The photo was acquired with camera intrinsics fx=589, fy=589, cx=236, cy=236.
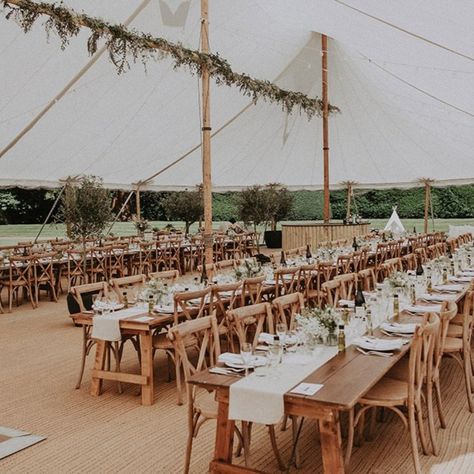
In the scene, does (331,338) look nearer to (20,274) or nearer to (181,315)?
(181,315)

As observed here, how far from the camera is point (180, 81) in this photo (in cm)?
1195

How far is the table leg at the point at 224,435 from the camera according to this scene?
318cm

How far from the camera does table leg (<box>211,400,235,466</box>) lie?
3.18 meters

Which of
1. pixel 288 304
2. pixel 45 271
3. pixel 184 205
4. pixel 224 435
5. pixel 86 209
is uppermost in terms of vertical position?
pixel 184 205

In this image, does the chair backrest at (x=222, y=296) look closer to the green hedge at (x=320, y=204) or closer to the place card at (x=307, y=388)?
the place card at (x=307, y=388)

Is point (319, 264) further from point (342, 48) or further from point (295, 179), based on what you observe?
point (295, 179)

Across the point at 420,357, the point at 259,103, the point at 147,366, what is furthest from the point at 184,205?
the point at 420,357

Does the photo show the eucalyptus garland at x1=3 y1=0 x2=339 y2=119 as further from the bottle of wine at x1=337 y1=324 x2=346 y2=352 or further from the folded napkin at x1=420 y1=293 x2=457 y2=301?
the bottle of wine at x1=337 y1=324 x2=346 y2=352

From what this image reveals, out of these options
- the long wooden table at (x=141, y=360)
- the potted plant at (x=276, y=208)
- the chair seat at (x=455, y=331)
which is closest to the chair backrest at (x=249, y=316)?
the long wooden table at (x=141, y=360)

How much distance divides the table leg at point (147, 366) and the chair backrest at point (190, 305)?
0.31 meters

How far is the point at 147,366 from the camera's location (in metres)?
5.01

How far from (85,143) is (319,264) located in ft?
21.4

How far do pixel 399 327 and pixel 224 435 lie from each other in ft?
5.61

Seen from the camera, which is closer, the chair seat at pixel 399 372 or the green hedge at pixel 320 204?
the chair seat at pixel 399 372
